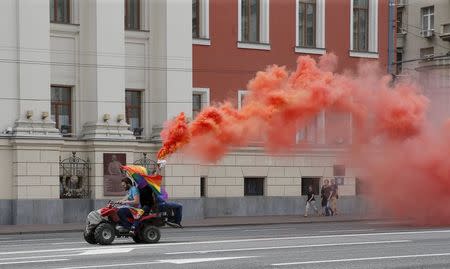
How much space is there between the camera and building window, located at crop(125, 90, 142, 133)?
138ft

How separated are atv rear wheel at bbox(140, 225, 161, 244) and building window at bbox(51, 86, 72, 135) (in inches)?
678

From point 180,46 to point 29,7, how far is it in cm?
695

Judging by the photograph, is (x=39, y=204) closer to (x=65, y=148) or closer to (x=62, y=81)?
(x=65, y=148)

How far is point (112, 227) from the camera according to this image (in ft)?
76.0

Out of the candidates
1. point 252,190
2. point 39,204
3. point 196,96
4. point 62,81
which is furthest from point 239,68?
point 39,204

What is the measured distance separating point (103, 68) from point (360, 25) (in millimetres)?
14398

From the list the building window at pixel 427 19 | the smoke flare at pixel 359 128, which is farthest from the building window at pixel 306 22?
the building window at pixel 427 19

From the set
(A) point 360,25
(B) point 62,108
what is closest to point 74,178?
(B) point 62,108

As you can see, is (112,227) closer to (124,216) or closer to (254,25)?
(124,216)

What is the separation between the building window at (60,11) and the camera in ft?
132

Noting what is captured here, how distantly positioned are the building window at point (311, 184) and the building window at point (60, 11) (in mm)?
13705

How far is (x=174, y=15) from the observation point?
4203 cm

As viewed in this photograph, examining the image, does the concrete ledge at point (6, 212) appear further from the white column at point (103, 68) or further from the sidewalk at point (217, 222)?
the white column at point (103, 68)

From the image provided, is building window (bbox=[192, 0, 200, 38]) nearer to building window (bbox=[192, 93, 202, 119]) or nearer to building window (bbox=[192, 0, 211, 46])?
building window (bbox=[192, 0, 211, 46])
